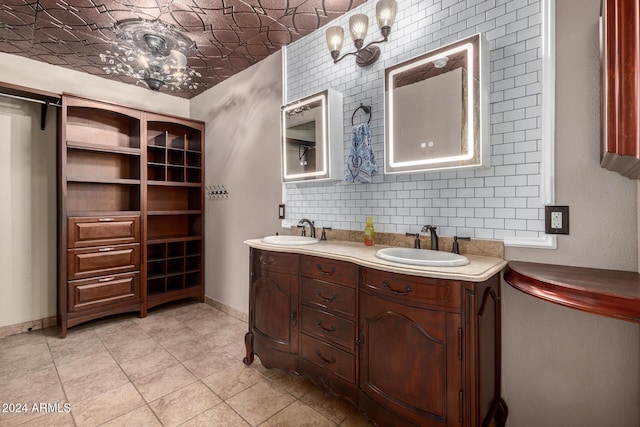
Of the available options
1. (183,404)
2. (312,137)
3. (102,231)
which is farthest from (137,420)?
(312,137)

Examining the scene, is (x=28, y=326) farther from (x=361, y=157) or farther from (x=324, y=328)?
(x=361, y=157)

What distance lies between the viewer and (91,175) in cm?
339

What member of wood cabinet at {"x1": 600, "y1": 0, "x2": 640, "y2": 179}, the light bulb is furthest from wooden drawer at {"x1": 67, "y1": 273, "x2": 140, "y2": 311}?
wood cabinet at {"x1": 600, "y1": 0, "x2": 640, "y2": 179}

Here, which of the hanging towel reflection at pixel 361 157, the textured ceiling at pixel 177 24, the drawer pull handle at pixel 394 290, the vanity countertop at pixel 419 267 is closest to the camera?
the vanity countertop at pixel 419 267

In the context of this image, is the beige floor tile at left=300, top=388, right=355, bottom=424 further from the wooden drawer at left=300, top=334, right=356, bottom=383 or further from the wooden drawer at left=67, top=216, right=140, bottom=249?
the wooden drawer at left=67, top=216, right=140, bottom=249

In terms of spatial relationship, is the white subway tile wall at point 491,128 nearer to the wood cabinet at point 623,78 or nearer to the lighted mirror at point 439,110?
the lighted mirror at point 439,110

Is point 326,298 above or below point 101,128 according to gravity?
below

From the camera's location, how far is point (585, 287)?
107 cm

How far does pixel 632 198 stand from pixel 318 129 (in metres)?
1.88

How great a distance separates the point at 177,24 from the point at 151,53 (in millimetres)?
564

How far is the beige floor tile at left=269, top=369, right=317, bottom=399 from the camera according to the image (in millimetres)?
2066

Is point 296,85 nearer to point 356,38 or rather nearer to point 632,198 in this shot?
point 356,38

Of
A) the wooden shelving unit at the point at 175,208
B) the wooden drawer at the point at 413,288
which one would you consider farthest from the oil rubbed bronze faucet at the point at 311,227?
the wooden shelving unit at the point at 175,208

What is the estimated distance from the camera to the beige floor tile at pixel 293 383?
207 centimetres
